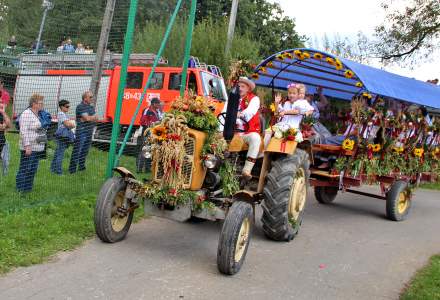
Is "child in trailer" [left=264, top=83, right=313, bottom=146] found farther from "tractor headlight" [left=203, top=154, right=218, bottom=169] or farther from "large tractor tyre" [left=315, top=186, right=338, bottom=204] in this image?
"large tractor tyre" [left=315, top=186, right=338, bottom=204]

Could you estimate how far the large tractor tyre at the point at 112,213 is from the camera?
5.55 metres

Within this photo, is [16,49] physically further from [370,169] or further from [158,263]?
[370,169]

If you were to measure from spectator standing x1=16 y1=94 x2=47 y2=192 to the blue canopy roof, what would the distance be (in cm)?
362

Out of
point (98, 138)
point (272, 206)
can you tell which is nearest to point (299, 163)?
point (272, 206)

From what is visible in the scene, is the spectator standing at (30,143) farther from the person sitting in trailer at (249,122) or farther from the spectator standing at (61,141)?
the person sitting in trailer at (249,122)

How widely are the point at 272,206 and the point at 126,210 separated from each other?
1.76 m

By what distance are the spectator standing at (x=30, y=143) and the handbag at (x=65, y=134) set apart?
50.2 inches

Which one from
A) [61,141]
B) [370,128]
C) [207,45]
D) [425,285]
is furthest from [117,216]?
[207,45]

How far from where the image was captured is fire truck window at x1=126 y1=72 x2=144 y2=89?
48.3 feet

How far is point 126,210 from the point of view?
230 inches

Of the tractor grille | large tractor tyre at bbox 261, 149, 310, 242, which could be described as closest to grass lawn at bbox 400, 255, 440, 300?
large tractor tyre at bbox 261, 149, 310, 242

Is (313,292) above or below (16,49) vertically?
below

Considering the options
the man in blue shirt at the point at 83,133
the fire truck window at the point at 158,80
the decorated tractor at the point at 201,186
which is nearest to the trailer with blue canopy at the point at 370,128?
the decorated tractor at the point at 201,186

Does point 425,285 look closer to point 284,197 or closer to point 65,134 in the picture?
point 284,197
